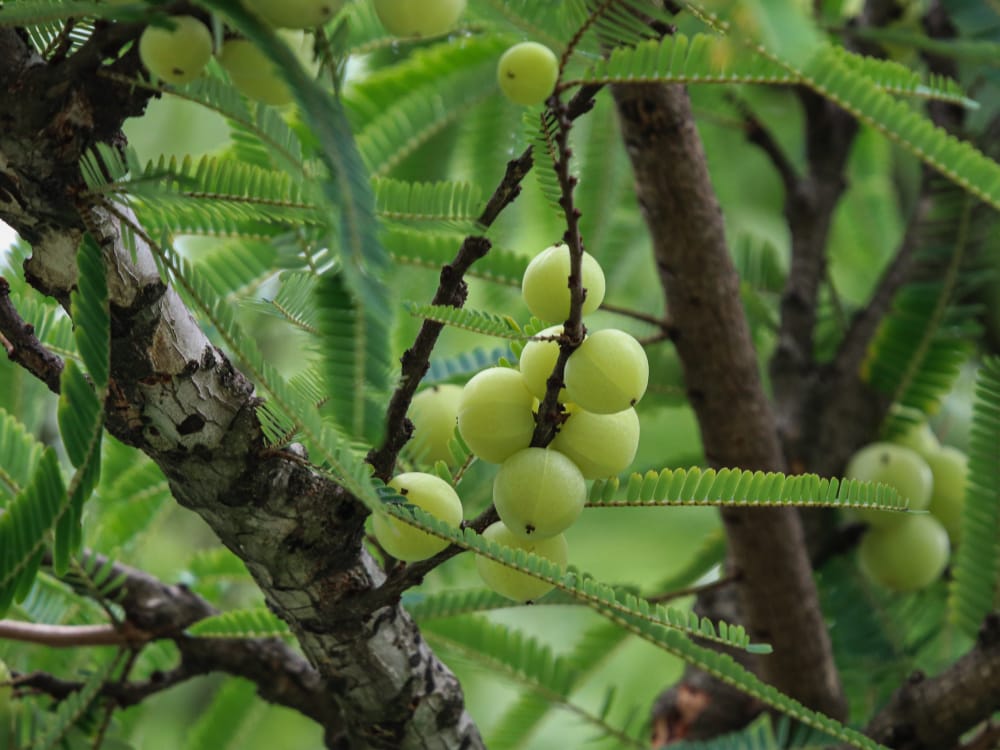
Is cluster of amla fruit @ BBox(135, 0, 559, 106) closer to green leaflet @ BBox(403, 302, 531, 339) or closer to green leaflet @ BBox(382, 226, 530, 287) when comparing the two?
green leaflet @ BBox(403, 302, 531, 339)

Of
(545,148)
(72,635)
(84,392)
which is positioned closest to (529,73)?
(545,148)

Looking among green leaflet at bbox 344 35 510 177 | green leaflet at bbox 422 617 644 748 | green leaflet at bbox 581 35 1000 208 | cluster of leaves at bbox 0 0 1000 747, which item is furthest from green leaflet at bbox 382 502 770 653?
green leaflet at bbox 344 35 510 177

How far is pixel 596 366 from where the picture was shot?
48 cm

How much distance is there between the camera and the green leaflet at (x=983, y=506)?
87cm

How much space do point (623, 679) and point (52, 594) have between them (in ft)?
4.11

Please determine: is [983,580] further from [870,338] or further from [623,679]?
[623,679]

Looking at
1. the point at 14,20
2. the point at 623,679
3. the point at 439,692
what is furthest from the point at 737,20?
the point at 623,679

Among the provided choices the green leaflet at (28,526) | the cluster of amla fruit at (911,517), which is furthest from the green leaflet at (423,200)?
the cluster of amla fruit at (911,517)

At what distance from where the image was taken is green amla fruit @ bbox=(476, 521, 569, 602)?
1.73ft

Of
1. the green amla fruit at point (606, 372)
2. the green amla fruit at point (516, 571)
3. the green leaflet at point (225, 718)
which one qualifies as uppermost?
the green amla fruit at point (606, 372)

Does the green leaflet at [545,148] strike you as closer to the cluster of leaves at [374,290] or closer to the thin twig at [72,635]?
the cluster of leaves at [374,290]

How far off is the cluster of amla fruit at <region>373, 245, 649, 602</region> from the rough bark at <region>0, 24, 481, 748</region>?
2.6 inches

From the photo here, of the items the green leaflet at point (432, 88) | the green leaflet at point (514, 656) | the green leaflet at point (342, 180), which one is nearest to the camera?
the green leaflet at point (342, 180)

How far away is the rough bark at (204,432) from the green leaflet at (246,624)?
87mm
